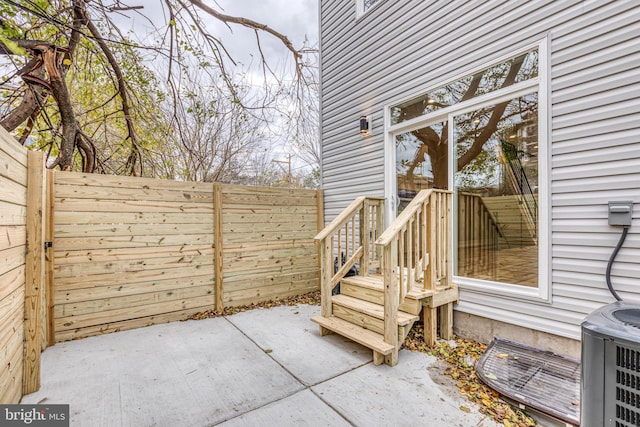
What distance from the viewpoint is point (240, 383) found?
227 cm

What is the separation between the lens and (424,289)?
2887 millimetres

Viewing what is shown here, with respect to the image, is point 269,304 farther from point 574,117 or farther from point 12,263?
point 574,117

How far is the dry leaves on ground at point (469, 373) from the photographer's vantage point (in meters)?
1.88

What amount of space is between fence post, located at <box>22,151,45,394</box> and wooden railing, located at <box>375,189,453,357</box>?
2.69 m

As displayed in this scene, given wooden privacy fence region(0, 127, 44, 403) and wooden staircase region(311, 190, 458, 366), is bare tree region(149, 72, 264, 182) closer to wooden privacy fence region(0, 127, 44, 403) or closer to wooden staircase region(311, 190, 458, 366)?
wooden privacy fence region(0, 127, 44, 403)

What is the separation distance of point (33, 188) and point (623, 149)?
14.5 ft

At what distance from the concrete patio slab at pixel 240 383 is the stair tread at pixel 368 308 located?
376 mm

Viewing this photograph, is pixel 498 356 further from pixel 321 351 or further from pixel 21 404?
pixel 21 404

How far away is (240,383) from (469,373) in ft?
6.22

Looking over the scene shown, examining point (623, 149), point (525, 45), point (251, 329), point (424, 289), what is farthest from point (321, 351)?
point (525, 45)

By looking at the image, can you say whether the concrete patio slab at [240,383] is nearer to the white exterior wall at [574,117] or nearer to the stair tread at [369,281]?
the stair tread at [369,281]

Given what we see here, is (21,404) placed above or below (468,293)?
below

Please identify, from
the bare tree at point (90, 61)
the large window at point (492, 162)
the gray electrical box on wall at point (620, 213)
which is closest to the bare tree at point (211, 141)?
the bare tree at point (90, 61)
